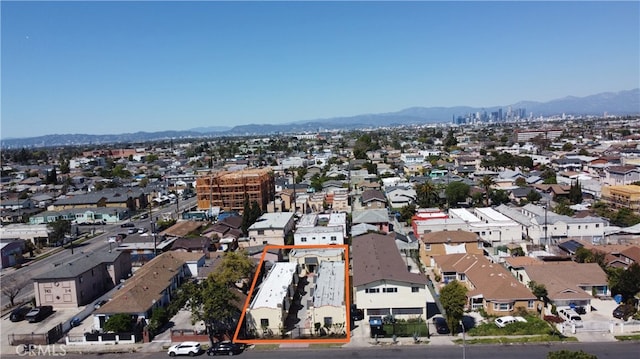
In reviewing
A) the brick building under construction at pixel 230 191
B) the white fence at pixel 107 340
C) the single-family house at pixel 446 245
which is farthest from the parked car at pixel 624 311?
the brick building under construction at pixel 230 191

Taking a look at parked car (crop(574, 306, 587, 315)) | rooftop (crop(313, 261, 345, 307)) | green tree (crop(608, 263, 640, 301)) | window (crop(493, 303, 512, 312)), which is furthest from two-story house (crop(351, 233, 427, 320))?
green tree (crop(608, 263, 640, 301))

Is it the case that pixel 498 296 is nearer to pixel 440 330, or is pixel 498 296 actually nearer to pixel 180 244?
pixel 440 330

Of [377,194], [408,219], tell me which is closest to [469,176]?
[377,194]

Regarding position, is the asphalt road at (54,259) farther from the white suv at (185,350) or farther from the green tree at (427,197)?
the green tree at (427,197)

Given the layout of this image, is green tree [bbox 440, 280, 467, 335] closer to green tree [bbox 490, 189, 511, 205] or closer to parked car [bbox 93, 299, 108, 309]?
parked car [bbox 93, 299, 108, 309]

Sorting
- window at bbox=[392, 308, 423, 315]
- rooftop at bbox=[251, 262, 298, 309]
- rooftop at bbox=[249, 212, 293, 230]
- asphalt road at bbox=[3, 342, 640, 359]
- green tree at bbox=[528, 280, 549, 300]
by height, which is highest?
rooftop at bbox=[249, 212, 293, 230]

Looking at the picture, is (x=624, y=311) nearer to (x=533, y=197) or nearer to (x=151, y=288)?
(x=151, y=288)

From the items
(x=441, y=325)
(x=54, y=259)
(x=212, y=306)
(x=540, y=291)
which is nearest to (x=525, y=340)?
(x=441, y=325)
